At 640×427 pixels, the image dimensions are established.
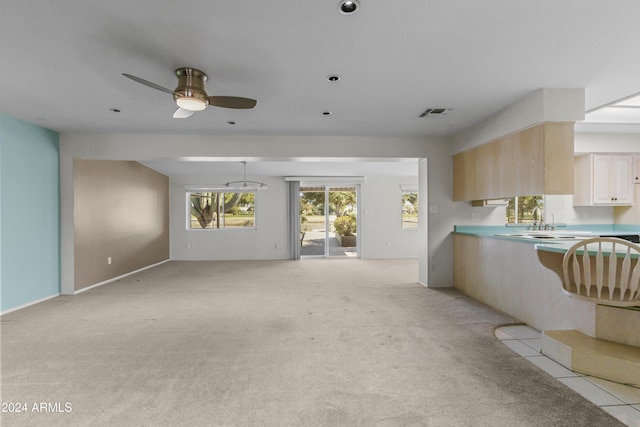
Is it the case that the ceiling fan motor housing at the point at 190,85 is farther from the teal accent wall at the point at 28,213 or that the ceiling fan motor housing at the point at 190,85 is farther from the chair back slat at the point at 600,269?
the chair back slat at the point at 600,269

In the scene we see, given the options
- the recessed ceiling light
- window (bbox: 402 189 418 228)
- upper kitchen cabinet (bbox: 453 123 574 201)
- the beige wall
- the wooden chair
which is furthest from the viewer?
window (bbox: 402 189 418 228)

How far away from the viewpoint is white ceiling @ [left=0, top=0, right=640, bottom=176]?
1.75 m

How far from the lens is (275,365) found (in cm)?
225

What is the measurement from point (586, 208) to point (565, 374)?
13.6ft

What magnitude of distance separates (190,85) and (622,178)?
20.7 feet

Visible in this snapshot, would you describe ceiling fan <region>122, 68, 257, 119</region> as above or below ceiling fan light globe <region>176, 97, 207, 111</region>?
above

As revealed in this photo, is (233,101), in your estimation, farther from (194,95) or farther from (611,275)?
(611,275)

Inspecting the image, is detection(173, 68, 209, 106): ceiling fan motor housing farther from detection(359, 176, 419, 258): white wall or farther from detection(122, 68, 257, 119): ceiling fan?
detection(359, 176, 419, 258): white wall

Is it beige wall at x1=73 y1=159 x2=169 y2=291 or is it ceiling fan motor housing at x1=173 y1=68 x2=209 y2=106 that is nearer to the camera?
ceiling fan motor housing at x1=173 y1=68 x2=209 y2=106

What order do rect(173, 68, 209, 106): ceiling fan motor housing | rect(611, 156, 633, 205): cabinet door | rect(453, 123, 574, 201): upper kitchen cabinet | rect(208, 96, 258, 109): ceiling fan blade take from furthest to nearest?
rect(611, 156, 633, 205): cabinet door, rect(453, 123, 574, 201): upper kitchen cabinet, rect(208, 96, 258, 109): ceiling fan blade, rect(173, 68, 209, 106): ceiling fan motor housing

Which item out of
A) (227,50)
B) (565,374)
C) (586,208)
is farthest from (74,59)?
(586,208)

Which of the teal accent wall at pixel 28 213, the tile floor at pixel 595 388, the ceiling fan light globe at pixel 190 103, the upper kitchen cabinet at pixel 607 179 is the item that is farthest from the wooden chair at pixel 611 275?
the teal accent wall at pixel 28 213

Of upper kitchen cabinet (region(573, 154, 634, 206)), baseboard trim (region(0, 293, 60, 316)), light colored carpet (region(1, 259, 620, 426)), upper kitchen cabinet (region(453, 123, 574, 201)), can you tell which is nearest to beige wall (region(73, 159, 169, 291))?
baseboard trim (region(0, 293, 60, 316))

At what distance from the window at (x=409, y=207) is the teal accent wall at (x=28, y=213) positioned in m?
7.21
